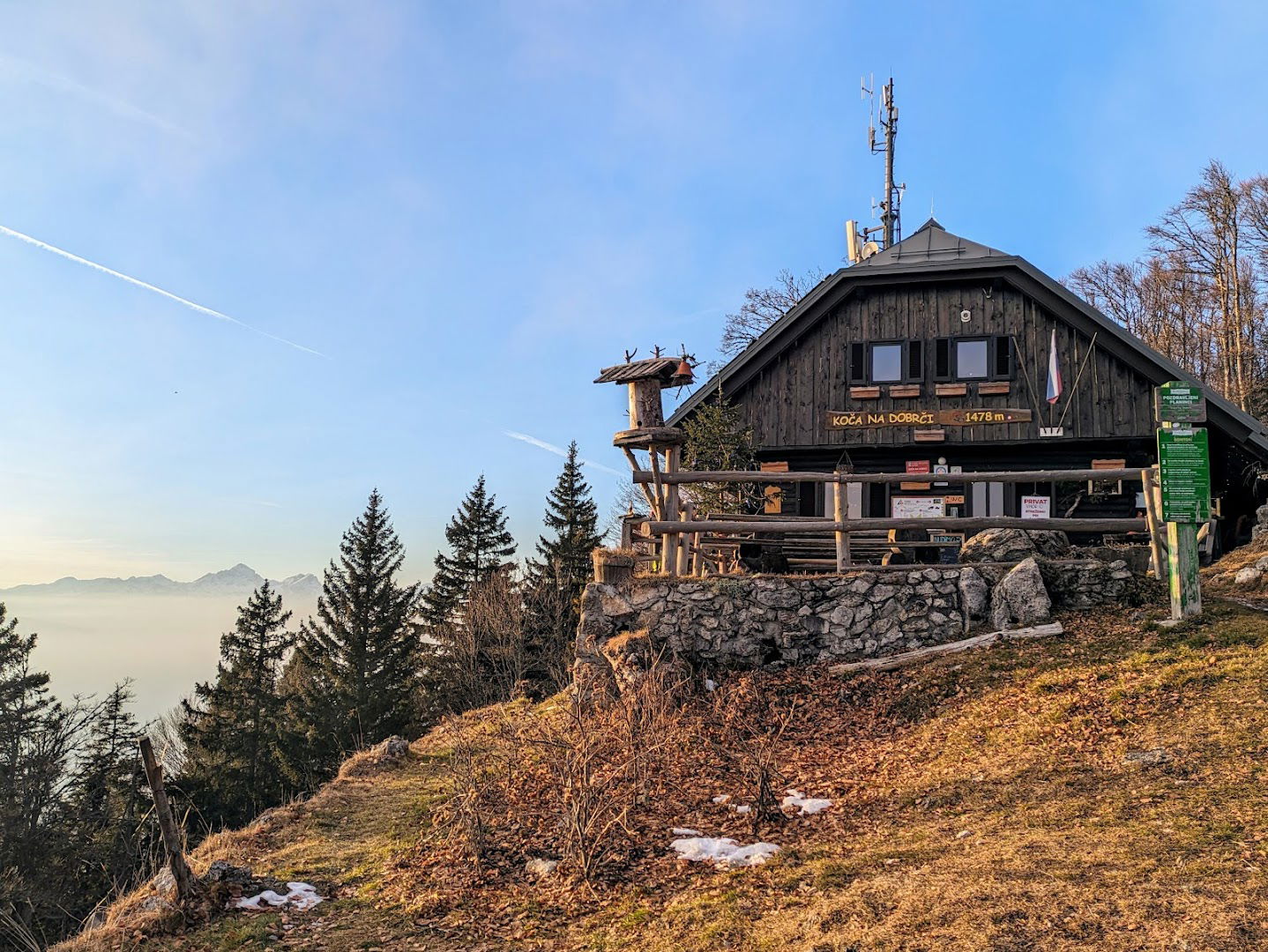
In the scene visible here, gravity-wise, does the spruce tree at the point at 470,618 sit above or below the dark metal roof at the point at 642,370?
below

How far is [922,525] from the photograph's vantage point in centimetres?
1262

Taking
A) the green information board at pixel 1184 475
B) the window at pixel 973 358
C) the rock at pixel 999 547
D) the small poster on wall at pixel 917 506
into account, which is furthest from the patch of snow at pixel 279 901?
the window at pixel 973 358

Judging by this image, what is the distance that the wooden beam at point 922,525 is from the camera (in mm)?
12547

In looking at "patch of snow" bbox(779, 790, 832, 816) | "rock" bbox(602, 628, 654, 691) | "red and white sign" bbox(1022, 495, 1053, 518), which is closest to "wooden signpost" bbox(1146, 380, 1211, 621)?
"patch of snow" bbox(779, 790, 832, 816)

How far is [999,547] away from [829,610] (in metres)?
2.87

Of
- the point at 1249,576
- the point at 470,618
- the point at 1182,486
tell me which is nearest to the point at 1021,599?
the point at 1182,486

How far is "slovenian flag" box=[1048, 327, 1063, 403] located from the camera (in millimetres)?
20312

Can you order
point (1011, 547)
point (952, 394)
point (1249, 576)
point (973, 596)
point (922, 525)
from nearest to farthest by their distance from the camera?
point (973, 596), point (922, 525), point (1011, 547), point (1249, 576), point (952, 394)

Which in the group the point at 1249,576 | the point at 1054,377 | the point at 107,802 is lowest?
the point at 107,802

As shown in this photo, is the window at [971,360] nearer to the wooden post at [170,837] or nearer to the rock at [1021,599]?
the rock at [1021,599]

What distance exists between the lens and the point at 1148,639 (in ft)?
35.4

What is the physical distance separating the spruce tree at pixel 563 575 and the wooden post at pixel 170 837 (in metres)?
21.0

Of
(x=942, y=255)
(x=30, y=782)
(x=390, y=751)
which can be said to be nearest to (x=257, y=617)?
(x=30, y=782)

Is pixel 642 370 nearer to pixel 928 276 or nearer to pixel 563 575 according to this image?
pixel 928 276
